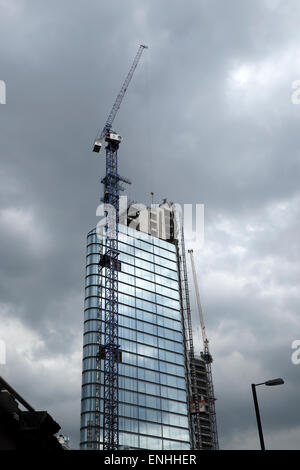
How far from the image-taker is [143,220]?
469ft

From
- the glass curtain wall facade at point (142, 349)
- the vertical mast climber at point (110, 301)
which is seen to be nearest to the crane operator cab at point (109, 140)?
the vertical mast climber at point (110, 301)

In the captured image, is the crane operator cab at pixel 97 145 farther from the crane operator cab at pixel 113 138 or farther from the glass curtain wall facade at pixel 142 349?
the glass curtain wall facade at pixel 142 349

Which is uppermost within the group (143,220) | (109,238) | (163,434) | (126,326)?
(143,220)

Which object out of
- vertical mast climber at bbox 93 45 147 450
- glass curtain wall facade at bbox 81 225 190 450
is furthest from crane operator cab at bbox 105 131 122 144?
glass curtain wall facade at bbox 81 225 190 450

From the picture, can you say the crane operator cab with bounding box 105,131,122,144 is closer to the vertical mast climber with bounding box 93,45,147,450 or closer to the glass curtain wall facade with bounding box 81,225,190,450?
the vertical mast climber with bounding box 93,45,147,450

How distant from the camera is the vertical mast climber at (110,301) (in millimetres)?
97562

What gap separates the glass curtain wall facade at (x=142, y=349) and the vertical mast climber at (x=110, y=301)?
2091mm

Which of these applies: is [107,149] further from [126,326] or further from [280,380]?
[280,380]

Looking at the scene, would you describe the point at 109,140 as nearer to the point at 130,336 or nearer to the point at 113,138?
the point at 113,138

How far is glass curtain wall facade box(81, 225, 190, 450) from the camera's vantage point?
104 meters

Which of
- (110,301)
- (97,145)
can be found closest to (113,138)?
(97,145)

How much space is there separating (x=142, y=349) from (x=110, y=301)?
19049 millimetres
